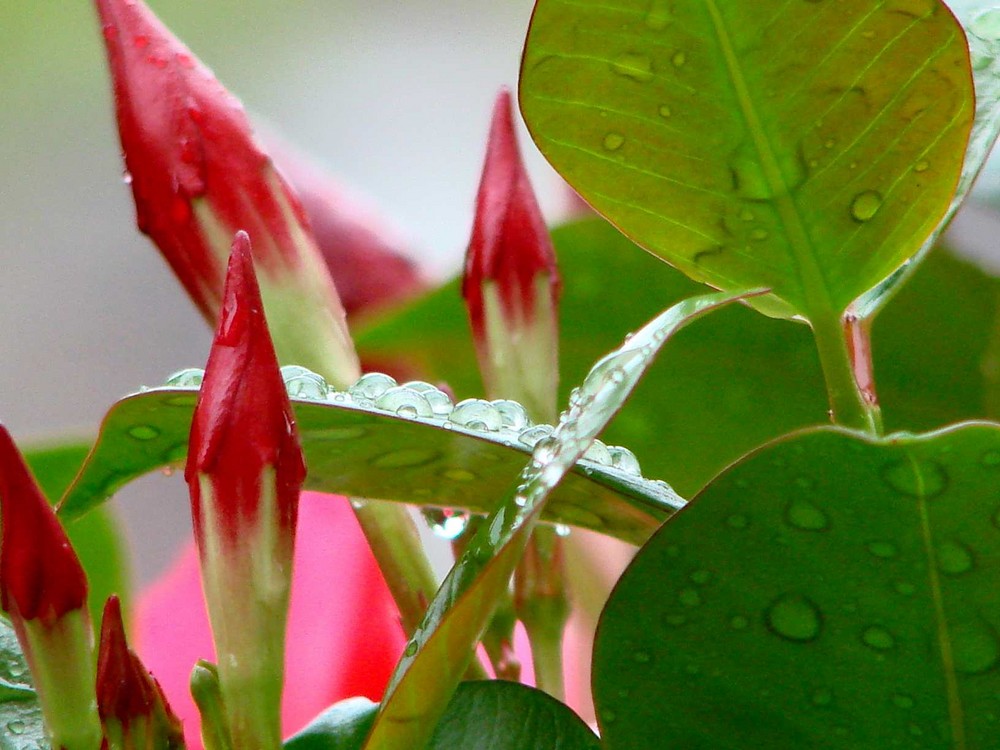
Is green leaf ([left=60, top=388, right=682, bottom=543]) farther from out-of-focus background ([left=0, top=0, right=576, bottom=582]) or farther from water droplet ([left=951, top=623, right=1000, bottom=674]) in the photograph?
out-of-focus background ([left=0, top=0, right=576, bottom=582])

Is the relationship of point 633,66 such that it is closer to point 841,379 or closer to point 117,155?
point 841,379

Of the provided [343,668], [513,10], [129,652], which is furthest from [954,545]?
[513,10]

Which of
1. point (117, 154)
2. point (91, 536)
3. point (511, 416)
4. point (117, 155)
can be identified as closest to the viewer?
point (511, 416)

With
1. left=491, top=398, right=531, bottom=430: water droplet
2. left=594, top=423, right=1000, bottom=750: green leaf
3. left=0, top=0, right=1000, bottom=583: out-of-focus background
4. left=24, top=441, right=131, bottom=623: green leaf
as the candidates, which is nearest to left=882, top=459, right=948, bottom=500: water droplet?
left=594, top=423, right=1000, bottom=750: green leaf

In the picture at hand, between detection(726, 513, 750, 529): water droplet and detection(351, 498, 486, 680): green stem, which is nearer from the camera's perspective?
detection(726, 513, 750, 529): water droplet

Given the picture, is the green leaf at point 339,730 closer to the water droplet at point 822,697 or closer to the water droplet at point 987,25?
the water droplet at point 822,697

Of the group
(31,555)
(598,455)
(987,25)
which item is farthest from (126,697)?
(987,25)

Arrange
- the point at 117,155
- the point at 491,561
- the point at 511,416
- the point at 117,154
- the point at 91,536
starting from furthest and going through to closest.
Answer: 1. the point at 117,155
2. the point at 117,154
3. the point at 91,536
4. the point at 511,416
5. the point at 491,561
